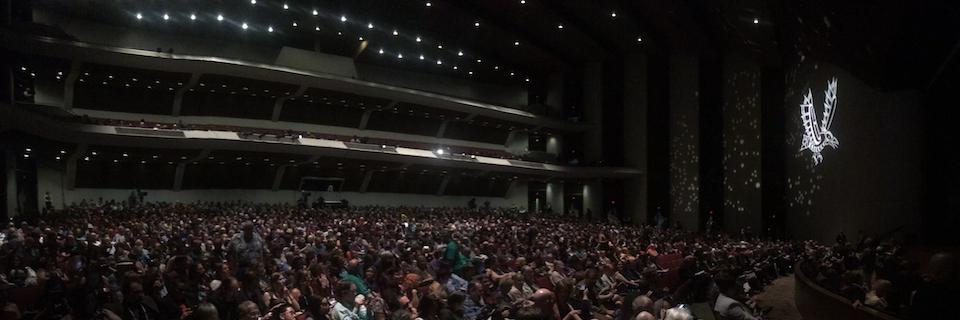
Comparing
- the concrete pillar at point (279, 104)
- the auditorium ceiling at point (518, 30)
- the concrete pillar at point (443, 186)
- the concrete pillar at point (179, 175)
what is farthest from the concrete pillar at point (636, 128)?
the concrete pillar at point (179, 175)

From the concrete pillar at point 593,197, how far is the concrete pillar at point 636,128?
1.94m

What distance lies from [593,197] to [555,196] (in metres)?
2.74

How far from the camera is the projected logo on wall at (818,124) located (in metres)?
16.5

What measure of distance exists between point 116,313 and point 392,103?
945 inches

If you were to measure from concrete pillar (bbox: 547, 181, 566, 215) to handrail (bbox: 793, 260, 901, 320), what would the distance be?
87.7 ft

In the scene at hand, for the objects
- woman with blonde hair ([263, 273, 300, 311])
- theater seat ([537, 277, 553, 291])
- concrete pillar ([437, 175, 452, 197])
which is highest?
woman with blonde hair ([263, 273, 300, 311])

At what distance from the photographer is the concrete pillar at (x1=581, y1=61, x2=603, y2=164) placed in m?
33.6

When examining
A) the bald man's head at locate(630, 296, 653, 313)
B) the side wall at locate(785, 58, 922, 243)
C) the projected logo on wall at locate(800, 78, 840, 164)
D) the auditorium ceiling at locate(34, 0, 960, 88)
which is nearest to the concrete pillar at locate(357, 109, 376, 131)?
the auditorium ceiling at locate(34, 0, 960, 88)

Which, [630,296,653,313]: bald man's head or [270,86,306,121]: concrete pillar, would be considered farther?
[270,86,306,121]: concrete pillar

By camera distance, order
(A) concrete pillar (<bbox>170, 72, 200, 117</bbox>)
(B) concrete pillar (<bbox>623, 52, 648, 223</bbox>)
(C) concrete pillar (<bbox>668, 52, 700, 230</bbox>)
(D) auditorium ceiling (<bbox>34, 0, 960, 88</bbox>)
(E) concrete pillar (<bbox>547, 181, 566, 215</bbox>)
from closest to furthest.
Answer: (D) auditorium ceiling (<bbox>34, 0, 960, 88</bbox>) < (A) concrete pillar (<bbox>170, 72, 200, 117</bbox>) < (C) concrete pillar (<bbox>668, 52, 700, 230</bbox>) < (B) concrete pillar (<bbox>623, 52, 648, 223</bbox>) < (E) concrete pillar (<bbox>547, 181, 566, 215</bbox>)

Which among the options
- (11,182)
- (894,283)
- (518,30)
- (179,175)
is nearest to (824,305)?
(894,283)

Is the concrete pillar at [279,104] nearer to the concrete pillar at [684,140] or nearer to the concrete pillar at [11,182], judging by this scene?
the concrete pillar at [11,182]

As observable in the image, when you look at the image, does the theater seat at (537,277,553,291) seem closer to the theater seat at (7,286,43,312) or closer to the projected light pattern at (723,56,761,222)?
the theater seat at (7,286,43,312)

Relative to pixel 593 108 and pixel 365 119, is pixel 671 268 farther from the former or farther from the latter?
pixel 593 108
